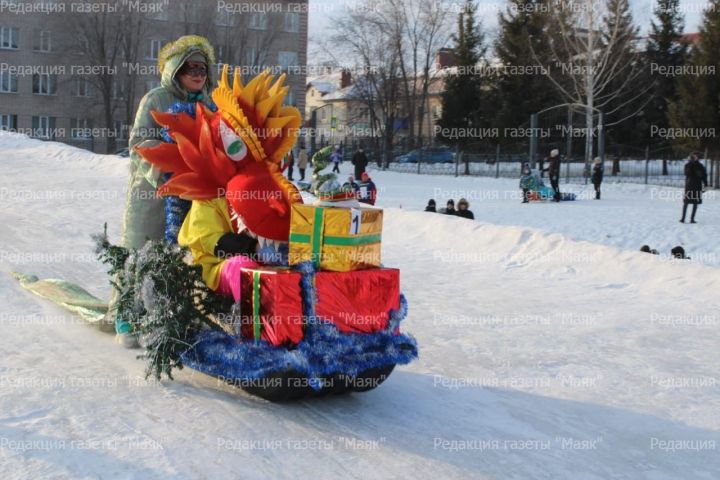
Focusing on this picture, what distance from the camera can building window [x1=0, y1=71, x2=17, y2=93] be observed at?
179 ft

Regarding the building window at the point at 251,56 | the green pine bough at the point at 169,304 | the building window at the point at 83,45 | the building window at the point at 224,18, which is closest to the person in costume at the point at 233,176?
the green pine bough at the point at 169,304

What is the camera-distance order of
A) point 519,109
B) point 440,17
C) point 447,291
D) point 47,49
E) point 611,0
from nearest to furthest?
point 447,291
point 611,0
point 519,109
point 440,17
point 47,49

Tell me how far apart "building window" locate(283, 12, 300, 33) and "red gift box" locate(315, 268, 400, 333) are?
161ft

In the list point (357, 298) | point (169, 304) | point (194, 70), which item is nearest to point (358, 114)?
point (194, 70)

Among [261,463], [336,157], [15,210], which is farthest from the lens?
[336,157]

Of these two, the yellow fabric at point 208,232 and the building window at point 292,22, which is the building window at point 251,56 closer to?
the building window at point 292,22

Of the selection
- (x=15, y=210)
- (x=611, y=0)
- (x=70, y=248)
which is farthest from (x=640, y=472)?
(x=611, y=0)

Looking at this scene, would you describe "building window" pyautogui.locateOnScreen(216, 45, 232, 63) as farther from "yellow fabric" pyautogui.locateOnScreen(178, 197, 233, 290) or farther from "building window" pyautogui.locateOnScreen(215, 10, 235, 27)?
"yellow fabric" pyautogui.locateOnScreen(178, 197, 233, 290)

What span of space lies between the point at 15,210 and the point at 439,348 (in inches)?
445

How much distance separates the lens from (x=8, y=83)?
2162 inches

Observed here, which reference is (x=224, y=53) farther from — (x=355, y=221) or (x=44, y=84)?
(x=355, y=221)

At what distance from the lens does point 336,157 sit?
3644 cm

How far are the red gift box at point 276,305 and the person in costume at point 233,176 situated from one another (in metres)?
0.24

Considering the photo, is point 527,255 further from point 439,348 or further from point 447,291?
point 439,348
